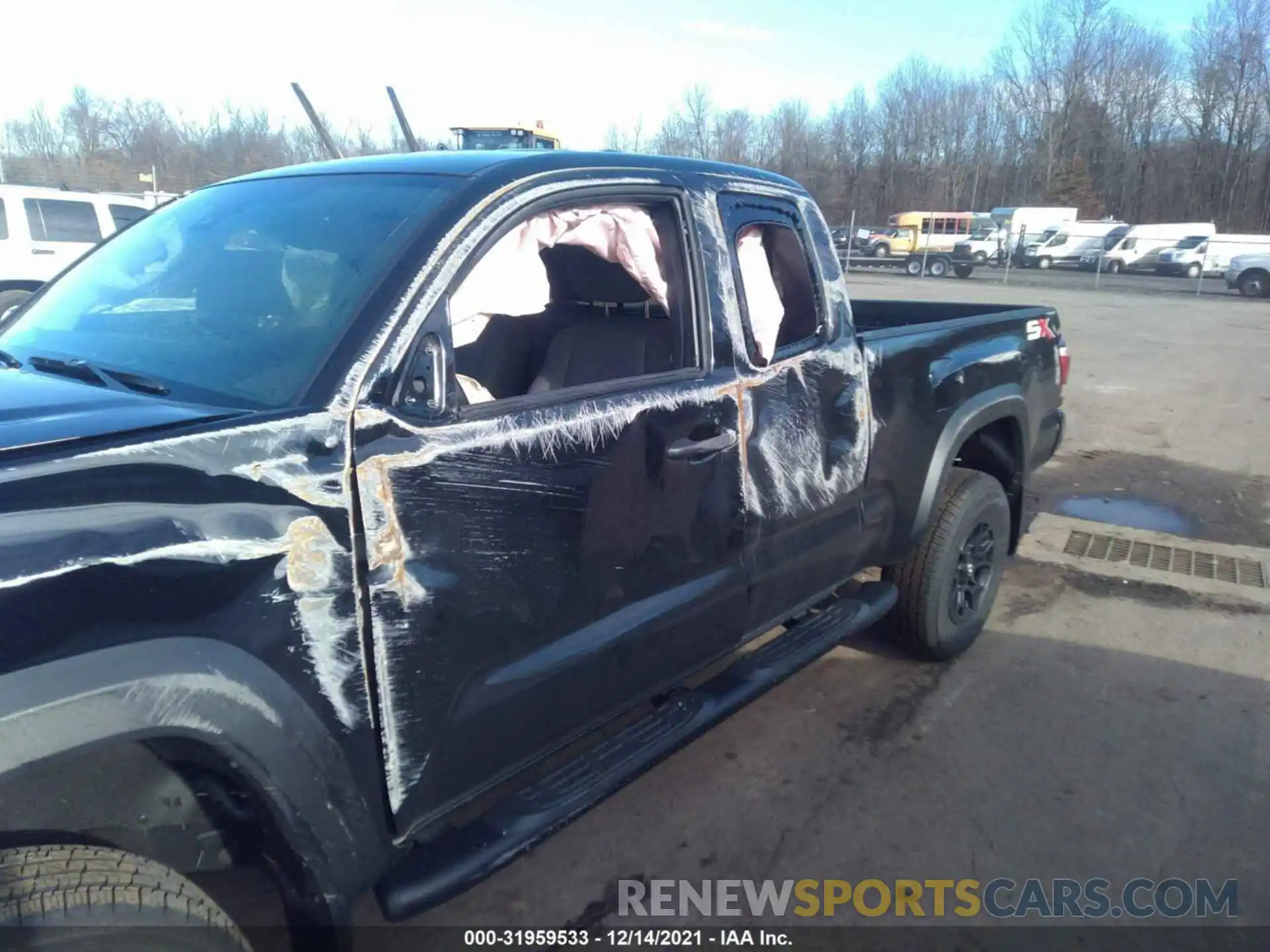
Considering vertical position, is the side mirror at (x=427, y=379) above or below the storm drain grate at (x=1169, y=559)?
above

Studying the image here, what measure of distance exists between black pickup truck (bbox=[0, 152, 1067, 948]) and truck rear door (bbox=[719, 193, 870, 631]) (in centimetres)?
2

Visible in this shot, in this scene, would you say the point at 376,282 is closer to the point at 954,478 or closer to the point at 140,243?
the point at 140,243

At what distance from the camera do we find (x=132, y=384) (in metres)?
2.10

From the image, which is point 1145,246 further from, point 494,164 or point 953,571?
point 494,164

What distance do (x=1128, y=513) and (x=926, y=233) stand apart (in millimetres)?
40575

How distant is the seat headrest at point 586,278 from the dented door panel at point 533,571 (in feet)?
1.83

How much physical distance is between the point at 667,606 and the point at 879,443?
1.32m

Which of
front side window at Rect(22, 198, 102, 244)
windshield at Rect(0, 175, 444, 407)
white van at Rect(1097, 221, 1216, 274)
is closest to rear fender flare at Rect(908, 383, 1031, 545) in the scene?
windshield at Rect(0, 175, 444, 407)

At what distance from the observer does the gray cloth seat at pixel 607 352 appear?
9.59 feet

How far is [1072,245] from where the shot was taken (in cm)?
4112

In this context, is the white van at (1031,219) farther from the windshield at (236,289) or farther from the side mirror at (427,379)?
the side mirror at (427,379)

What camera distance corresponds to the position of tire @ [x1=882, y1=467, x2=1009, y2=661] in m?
4.07

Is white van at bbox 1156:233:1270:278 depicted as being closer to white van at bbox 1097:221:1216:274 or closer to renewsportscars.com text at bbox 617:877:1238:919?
white van at bbox 1097:221:1216:274

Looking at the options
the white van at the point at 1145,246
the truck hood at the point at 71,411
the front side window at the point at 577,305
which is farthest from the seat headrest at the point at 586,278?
the white van at the point at 1145,246
